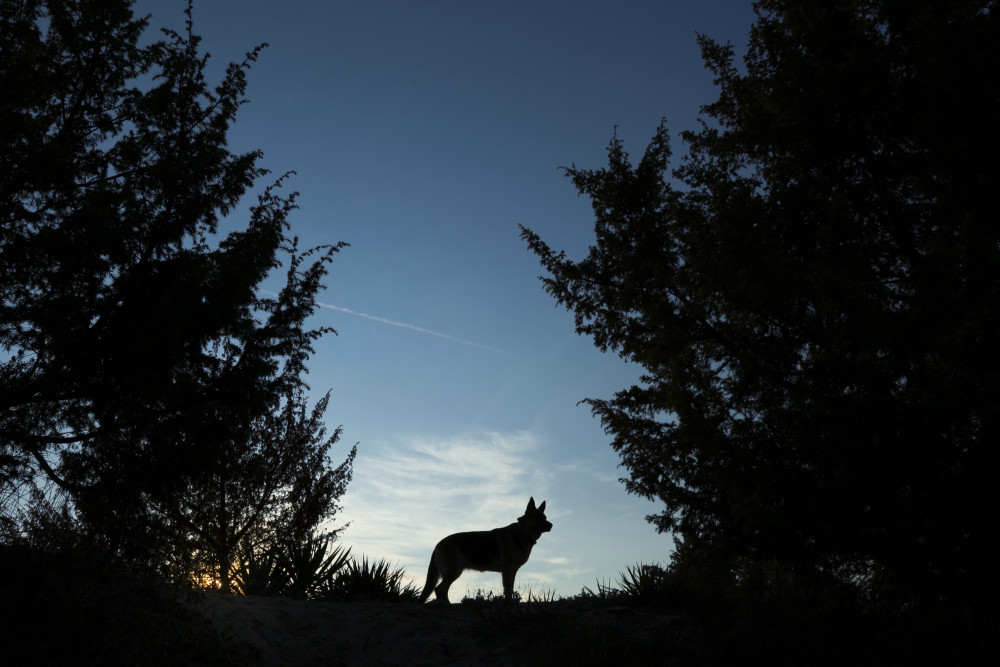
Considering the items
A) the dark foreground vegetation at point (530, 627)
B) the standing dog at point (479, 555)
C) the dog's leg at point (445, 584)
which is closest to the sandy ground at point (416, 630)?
the dark foreground vegetation at point (530, 627)

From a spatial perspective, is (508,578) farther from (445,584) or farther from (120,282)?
(120,282)

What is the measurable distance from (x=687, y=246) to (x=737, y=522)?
4.60 m

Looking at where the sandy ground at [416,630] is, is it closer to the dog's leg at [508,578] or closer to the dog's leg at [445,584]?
the dog's leg at [445,584]

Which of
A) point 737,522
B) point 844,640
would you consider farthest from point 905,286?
point 844,640

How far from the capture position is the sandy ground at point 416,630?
25.5 ft

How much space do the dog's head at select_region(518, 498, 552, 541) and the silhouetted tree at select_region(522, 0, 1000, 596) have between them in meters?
1.68

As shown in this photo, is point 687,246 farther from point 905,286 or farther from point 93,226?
point 93,226

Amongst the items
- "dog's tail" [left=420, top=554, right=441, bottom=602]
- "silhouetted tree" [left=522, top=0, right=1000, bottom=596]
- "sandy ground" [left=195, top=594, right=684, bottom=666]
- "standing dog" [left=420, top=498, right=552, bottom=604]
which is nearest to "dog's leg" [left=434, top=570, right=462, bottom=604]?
"standing dog" [left=420, top=498, right=552, bottom=604]

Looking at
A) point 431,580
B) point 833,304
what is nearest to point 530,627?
point 431,580

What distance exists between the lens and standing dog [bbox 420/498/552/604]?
1011 cm

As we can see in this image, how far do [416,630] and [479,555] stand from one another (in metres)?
1.81

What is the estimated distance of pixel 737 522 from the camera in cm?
845

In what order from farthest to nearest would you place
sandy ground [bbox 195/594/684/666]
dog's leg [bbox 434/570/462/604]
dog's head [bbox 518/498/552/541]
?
dog's head [bbox 518/498/552/541], dog's leg [bbox 434/570/462/604], sandy ground [bbox 195/594/684/666]

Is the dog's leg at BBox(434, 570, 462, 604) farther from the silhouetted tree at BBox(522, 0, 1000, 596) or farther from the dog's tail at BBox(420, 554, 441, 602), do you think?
the silhouetted tree at BBox(522, 0, 1000, 596)
